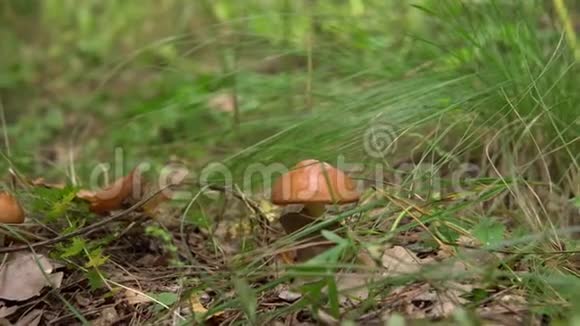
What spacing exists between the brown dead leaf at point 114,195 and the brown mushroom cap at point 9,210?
269 mm

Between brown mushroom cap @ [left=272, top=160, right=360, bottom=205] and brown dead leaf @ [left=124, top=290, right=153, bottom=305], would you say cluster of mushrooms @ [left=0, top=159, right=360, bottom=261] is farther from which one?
brown dead leaf @ [left=124, top=290, right=153, bottom=305]

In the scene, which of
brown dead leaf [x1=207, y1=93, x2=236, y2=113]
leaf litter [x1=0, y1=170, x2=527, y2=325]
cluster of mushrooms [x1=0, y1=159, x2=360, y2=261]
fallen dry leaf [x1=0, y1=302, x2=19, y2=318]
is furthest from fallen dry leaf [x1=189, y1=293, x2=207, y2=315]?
brown dead leaf [x1=207, y1=93, x2=236, y2=113]

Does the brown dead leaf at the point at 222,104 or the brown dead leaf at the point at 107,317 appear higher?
the brown dead leaf at the point at 222,104

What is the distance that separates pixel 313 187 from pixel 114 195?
0.71 metres

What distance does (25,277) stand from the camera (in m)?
1.99

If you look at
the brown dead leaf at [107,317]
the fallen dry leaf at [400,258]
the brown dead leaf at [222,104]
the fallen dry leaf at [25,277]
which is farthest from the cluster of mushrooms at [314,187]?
the brown dead leaf at [222,104]

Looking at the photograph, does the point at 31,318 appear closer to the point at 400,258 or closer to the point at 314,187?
the point at 314,187

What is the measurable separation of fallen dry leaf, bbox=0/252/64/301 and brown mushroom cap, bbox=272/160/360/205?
0.63m

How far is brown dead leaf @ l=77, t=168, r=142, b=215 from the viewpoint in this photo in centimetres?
225

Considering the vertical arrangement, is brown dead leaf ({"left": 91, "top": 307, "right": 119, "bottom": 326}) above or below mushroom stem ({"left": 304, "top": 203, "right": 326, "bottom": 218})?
below

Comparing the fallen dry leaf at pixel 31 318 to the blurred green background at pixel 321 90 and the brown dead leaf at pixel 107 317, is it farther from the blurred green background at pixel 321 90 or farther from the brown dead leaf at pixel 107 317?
the blurred green background at pixel 321 90

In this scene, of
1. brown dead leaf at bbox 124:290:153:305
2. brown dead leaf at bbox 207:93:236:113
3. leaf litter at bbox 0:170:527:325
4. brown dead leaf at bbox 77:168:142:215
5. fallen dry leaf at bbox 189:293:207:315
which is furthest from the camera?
brown dead leaf at bbox 207:93:236:113

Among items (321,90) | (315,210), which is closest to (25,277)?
(315,210)

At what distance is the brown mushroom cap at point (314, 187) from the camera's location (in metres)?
1.84
